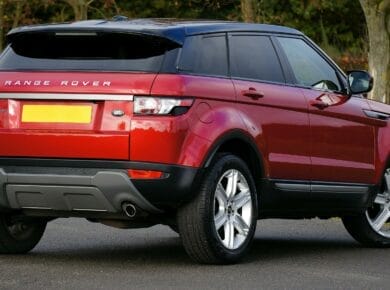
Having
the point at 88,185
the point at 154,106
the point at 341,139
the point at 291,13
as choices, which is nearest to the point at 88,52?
the point at 154,106

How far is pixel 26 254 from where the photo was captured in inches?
391

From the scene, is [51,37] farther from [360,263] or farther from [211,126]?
[360,263]

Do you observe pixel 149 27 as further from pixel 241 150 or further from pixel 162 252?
pixel 162 252

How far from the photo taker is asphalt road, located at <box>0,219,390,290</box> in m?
8.30

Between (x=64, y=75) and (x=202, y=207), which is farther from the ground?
(x=64, y=75)

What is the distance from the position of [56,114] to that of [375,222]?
11.2 ft

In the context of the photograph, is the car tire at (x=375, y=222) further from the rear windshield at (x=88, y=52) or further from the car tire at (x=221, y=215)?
Answer: the rear windshield at (x=88, y=52)

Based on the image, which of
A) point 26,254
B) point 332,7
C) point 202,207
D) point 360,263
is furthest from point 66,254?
point 332,7

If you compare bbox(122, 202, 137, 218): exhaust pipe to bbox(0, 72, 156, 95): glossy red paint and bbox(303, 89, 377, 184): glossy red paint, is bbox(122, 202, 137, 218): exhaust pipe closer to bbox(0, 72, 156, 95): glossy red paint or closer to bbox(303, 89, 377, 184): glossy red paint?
bbox(0, 72, 156, 95): glossy red paint

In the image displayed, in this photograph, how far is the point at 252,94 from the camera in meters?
9.43

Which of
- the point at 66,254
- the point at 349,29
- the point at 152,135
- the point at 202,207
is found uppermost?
the point at 152,135

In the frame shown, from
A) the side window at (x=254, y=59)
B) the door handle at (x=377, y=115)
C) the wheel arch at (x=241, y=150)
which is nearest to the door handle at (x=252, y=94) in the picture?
the side window at (x=254, y=59)

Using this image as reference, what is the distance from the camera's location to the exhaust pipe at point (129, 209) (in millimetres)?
8750

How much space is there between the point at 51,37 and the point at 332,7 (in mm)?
26901
